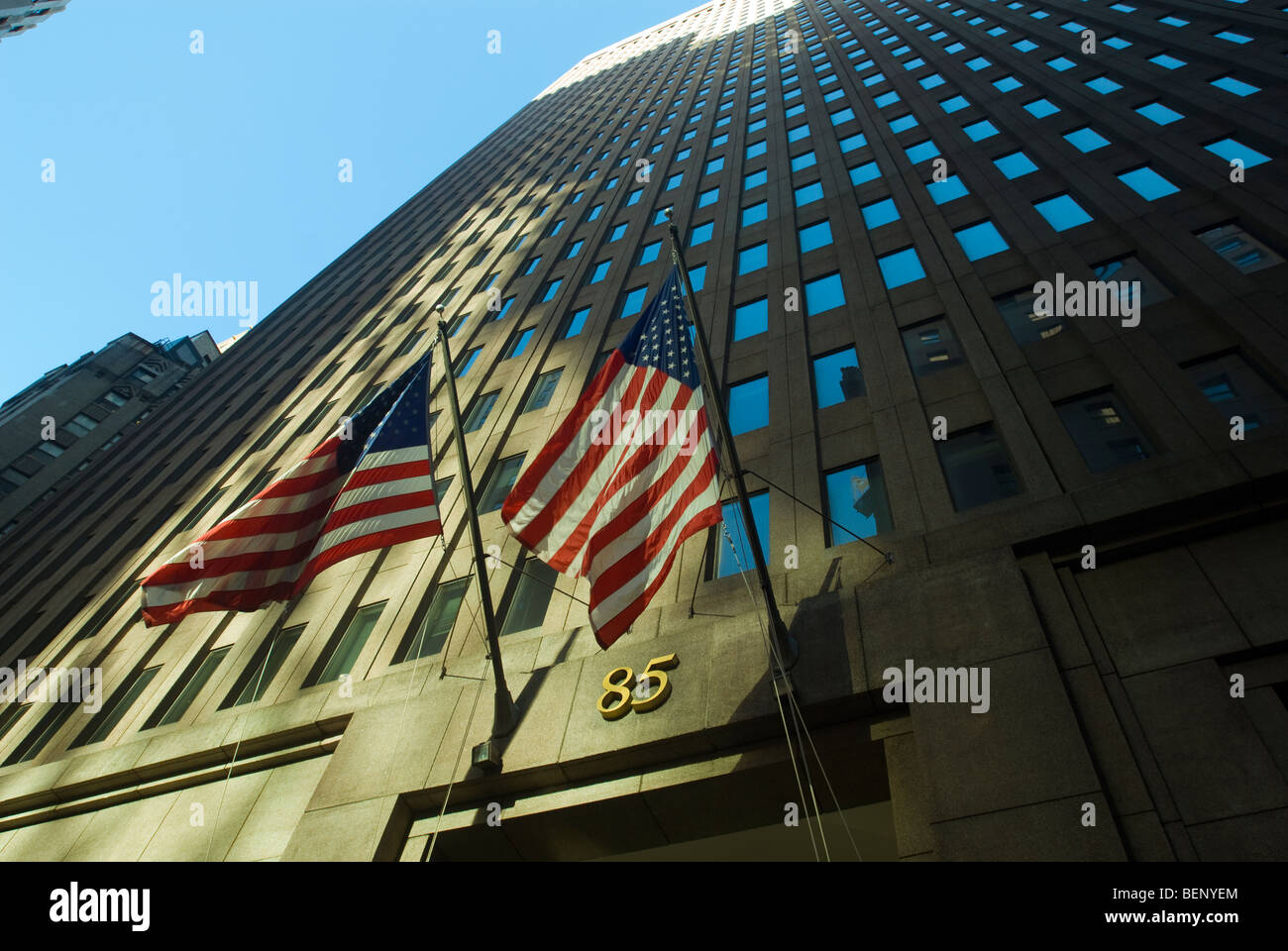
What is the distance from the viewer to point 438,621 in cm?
1611

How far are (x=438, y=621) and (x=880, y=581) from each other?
894cm

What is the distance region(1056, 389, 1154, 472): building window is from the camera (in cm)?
1197

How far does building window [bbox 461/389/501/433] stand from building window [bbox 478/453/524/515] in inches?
104

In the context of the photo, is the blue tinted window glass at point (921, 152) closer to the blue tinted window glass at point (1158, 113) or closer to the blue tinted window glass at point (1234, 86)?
the blue tinted window glass at point (1158, 113)

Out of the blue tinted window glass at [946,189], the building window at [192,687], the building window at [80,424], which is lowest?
the building window at [80,424]

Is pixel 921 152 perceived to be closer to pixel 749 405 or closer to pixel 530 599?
pixel 749 405

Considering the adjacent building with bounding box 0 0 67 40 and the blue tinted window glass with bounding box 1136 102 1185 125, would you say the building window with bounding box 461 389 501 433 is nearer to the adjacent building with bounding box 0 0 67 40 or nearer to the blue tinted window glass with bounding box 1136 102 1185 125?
the blue tinted window glass with bounding box 1136 102 1185 125

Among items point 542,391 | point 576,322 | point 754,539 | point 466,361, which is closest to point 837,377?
point 754,539

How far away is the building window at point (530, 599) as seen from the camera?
15.1m

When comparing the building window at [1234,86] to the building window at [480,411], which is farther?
the building window at [480,411]

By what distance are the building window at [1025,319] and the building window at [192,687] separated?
18607mm

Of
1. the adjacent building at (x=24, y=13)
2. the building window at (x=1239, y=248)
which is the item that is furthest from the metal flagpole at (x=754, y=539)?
the adjacent building at (x=24, y=13)
